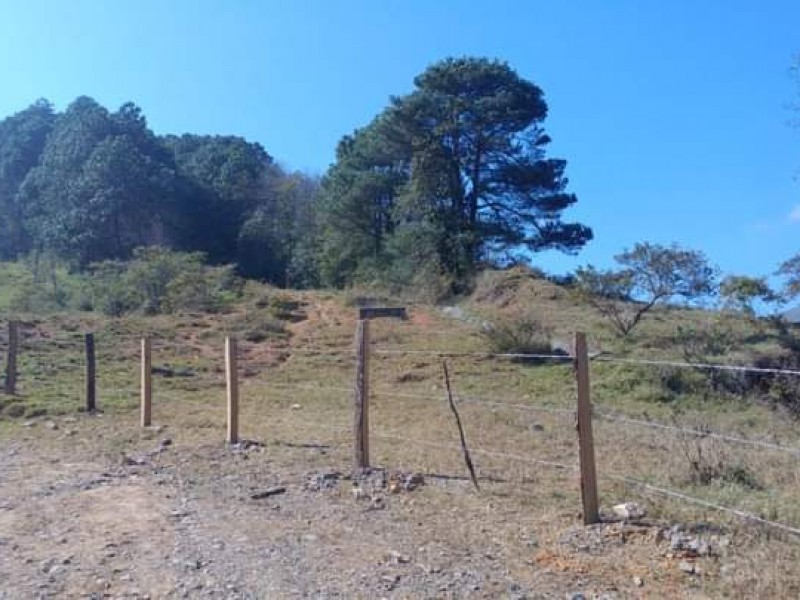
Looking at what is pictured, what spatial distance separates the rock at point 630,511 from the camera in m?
5.64

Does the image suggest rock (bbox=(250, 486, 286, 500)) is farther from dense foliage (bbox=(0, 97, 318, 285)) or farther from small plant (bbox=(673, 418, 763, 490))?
dense foliage (bbox=(0, 97, 318, 285))

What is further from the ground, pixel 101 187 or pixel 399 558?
pixel 101 187

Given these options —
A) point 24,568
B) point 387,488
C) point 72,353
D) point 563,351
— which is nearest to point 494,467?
point 387,488

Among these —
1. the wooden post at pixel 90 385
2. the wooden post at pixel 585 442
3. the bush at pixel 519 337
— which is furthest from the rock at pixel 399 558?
the bush at pixel 519 337

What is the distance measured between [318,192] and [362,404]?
124 feet

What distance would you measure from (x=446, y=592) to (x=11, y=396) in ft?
38.9

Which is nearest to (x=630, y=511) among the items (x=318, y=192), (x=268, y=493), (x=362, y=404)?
(x=362, y=404)

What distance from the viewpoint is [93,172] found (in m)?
42.2

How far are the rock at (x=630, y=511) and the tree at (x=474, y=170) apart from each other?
960 inches

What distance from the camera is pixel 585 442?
18.5 ft

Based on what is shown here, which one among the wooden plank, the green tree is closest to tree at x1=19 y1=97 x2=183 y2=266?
the green tree

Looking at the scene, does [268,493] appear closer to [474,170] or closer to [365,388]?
[365,388]

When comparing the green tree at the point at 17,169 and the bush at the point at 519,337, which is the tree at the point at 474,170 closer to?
the bush at the point at 519,337

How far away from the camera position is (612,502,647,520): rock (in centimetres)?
564
